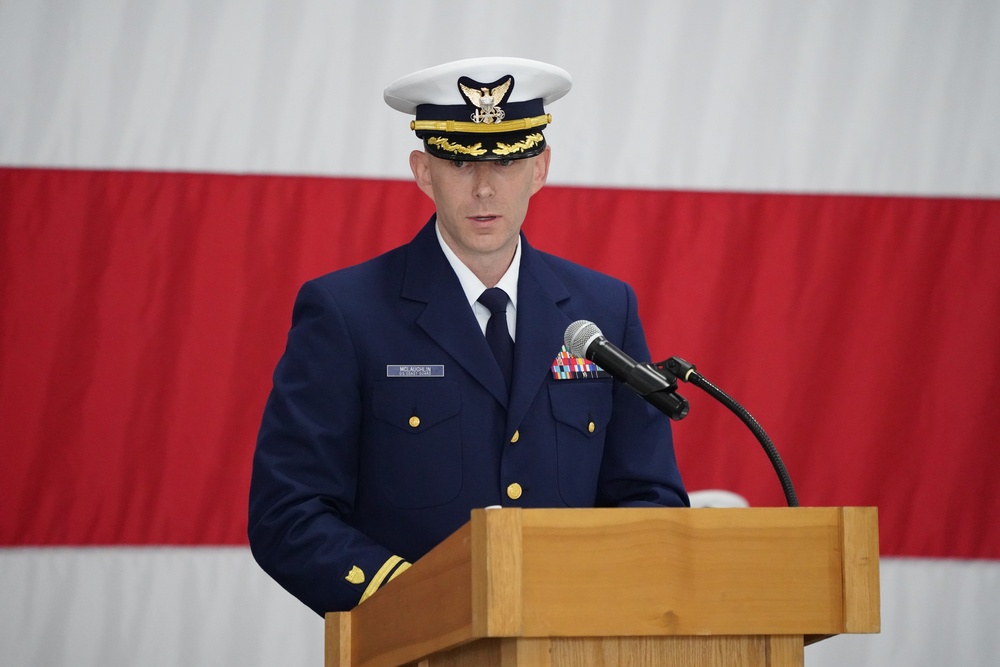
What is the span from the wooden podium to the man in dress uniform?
564 mm

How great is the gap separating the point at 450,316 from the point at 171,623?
1132 millimetres

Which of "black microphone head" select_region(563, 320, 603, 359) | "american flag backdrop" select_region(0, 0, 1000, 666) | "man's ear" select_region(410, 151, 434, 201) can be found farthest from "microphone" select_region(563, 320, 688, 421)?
"american flag backdrop" select_region(0, 0, 1000, 666)

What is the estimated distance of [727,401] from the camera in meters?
1.45

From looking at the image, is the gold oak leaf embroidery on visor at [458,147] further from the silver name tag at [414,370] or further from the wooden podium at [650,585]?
the wooden podium at [650,585]

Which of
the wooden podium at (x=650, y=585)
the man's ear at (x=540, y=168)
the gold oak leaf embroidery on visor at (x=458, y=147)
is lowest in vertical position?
the wooden podium at (x=650, y=585)

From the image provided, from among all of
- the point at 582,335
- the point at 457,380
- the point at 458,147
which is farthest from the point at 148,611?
the point at 582,335

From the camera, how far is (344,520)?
6.07 feet

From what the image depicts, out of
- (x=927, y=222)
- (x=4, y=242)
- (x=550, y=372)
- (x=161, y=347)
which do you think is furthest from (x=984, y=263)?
(x=4, y=242)

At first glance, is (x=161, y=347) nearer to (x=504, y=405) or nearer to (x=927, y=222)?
(x=504, y=405)

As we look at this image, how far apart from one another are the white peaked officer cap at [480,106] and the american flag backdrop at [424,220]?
36.2 inches

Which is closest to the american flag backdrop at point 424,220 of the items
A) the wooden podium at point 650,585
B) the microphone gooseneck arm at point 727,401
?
the microphone gooseneck arm at point 727,401

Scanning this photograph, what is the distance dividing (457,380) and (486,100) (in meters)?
0.41

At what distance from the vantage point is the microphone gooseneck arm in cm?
140

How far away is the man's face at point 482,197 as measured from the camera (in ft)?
6.14
